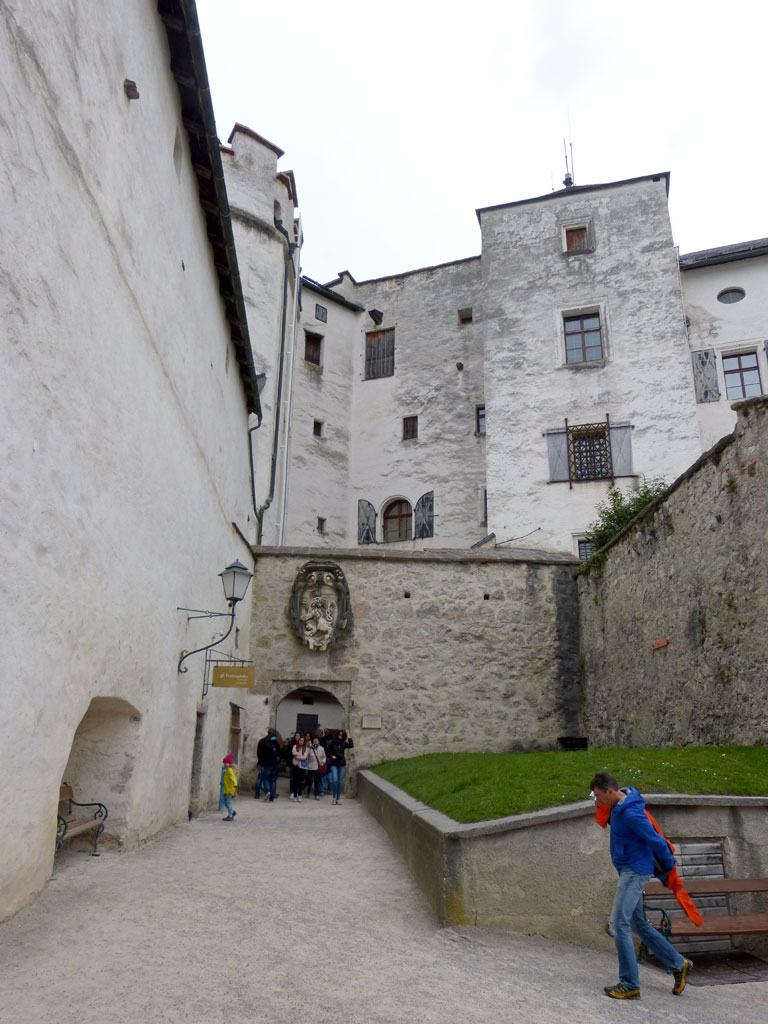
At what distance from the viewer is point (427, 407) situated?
25.8 metres

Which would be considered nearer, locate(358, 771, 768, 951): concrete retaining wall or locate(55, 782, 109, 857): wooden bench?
locate(358, 771, 768, 951): concrete retaining wall

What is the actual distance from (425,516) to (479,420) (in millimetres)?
3669

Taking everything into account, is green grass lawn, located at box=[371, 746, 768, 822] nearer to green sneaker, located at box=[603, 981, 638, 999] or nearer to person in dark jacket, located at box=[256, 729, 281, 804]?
green sneaker, located at box=[603, 981, 638, 999]

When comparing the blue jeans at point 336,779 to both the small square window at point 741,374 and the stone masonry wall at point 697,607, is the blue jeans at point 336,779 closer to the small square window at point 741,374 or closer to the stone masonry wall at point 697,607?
the stone masonry wall at point 697,607

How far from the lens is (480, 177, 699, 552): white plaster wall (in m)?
20.0

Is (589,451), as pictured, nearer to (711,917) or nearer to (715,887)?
(715,887)

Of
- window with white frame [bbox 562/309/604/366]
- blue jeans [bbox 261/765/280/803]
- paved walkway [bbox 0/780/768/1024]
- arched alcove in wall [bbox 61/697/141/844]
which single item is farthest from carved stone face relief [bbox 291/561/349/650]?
window with white frame [bbox 562/309/604/366]

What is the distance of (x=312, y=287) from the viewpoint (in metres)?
26.5

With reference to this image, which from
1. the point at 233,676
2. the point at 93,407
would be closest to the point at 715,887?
the point at 93,407

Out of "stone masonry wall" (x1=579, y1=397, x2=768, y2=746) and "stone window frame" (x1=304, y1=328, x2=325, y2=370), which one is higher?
"stone window frame" (x1=304, y1=328, x2=325, y2=370)

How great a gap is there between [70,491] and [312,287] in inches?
908

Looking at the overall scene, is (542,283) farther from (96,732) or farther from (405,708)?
(96,732)

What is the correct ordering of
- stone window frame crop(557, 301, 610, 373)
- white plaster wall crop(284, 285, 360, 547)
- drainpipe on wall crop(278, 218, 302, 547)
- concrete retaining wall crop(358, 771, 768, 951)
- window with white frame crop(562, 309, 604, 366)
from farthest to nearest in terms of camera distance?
white plaster wall crop(284, 285, 360, 547) < drainpipe on wall crop(278, 218, 302, 547) < window with white frame crop(562, 309, 604, 366) < stone window frame crop(557, 301, 610, 373) < concrete retaining wall crop(358, 771, 768, 951)

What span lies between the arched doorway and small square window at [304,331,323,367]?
1255 centimetres
